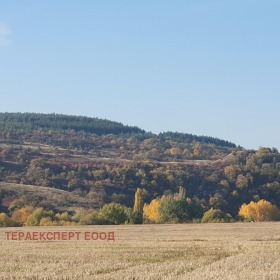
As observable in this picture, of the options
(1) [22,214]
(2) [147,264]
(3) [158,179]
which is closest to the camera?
(2) [147,264]

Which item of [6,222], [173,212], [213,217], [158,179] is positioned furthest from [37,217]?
[158,179]

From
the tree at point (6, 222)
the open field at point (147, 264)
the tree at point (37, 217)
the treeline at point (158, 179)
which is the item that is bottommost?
the tree at point (6, 222)

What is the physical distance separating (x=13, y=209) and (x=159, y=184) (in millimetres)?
52915

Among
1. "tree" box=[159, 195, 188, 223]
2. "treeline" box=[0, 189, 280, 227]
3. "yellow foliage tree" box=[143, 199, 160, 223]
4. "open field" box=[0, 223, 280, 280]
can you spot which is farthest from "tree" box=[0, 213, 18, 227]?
"open field" box=[0, 223, 280, 280]

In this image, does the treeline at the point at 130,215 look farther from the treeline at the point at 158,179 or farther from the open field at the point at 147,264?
the open field at the point at 147,264

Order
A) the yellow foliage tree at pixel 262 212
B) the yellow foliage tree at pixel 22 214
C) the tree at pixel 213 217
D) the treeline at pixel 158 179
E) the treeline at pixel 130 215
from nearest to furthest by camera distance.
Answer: the treeline at pixel 130 215, the tree at pixel 213 217, the yellow foliage tree at pixel 22 214, the yellow foliage tree at pixel 262 212, the treeline at pixel 158 179

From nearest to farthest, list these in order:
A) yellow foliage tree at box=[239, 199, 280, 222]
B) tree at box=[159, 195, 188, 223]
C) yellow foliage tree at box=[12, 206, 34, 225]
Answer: yellow foliage tree at box=[12, 206, 34, 225] < tree at box=[159, 195, 188, 223] < yellow foliage tree at box=[239, 199, 280, 222]

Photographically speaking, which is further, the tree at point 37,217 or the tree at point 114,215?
the tree at point 114,215

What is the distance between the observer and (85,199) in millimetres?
132750

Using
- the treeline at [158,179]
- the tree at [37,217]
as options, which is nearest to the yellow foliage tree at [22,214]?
the tree at [37,217]

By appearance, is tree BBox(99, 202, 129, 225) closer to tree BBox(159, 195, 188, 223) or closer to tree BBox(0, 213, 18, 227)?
tree BBox(159, 195, 188, 223)

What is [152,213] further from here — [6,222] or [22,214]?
[6,222]

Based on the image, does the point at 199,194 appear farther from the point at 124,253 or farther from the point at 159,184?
the point at 124,253

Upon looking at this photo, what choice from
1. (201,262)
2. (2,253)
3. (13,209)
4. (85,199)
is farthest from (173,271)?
(85,199)
